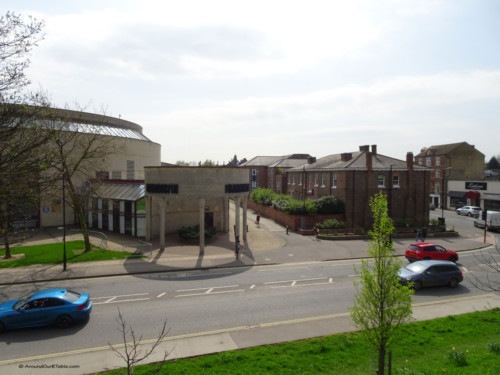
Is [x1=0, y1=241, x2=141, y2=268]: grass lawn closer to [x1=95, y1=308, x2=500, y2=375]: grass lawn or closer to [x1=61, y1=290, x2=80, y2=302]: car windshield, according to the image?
[x1=61, y1=290, x2=80, y2=302]: car windshield

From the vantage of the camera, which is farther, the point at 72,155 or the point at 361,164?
the point at 361,164

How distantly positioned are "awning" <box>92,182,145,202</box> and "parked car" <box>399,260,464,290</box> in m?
22.5

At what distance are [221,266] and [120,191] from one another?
635 inches

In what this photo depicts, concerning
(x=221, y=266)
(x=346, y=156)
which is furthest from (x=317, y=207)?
(x=221, y=266)

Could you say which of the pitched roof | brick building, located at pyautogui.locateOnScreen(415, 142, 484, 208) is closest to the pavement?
the pitched roof

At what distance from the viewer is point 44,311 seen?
12477 millimetres

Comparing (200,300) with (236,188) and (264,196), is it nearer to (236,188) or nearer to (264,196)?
(236,188)

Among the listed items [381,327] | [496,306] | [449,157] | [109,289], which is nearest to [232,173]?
[109,289]

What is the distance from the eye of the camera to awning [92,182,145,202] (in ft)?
103

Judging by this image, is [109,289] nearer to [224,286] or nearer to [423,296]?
[224,286]

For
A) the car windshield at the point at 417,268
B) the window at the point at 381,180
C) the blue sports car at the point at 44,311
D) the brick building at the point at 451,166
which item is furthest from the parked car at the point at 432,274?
the brick building at the point at 451,166

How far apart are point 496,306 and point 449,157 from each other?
54.4m

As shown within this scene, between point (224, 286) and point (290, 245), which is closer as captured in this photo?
point (224, 286)

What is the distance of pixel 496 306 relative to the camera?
15.0 m
